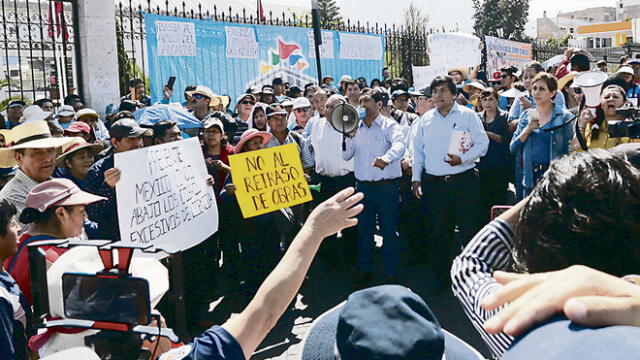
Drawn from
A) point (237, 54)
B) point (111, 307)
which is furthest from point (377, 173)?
point (237, 54)

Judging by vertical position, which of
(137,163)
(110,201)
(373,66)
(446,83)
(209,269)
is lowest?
(209,269)

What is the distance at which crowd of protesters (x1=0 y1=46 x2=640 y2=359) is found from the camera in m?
1.13

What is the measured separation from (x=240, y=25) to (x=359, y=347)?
39.8 ft

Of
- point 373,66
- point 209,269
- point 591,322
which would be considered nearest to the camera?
point 591,322

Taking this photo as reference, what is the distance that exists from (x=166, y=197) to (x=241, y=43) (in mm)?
8796

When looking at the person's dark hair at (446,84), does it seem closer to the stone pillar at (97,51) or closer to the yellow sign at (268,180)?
the yellow sign at (268,180)

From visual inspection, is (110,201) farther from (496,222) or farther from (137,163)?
(496,222)

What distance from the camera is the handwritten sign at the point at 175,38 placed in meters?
10.9

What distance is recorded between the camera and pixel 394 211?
5848 millimetres

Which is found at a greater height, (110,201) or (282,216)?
(110,201)

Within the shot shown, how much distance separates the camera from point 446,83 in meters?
5.68

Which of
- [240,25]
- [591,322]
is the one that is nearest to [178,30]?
[240,25]

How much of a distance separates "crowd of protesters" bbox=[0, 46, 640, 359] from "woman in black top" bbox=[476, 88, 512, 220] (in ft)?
0.07

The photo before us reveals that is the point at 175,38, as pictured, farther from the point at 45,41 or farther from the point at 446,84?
the point at 446,84
